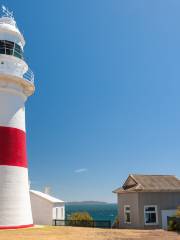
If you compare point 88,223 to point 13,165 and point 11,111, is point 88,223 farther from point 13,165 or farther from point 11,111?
point 11,111


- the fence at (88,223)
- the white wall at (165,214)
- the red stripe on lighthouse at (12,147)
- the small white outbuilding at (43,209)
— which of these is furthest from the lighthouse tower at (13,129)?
the white wall at (165,214)

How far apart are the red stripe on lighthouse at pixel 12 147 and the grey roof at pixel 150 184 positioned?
9262 mm

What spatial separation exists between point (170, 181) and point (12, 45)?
17.5m

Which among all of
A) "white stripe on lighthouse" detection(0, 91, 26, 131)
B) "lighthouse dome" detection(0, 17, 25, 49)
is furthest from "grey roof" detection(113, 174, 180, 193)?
"lighthouse dome" detection(0, 17, 25, 49)

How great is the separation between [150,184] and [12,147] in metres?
12.0

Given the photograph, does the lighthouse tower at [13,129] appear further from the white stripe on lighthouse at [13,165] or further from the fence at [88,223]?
the fence at [88,223]

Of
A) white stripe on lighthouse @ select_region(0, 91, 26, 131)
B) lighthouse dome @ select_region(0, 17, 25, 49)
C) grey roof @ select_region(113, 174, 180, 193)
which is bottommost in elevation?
grey roof @ select_region(113, 174, 180, 193)

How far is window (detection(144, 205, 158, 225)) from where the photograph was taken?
24328 mm

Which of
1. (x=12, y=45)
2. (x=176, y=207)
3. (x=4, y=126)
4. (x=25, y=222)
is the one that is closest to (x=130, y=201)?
(x=176, y=207)

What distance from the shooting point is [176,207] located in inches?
997

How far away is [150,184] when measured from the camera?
25703 mm

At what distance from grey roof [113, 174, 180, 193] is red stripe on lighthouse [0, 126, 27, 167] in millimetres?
9262

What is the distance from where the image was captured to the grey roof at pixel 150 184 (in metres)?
24.8

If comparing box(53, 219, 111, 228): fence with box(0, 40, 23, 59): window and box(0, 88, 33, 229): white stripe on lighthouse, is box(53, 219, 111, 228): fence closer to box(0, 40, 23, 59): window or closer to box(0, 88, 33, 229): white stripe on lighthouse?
box(0, 88, 33, 229): white stripe on lighthouse
